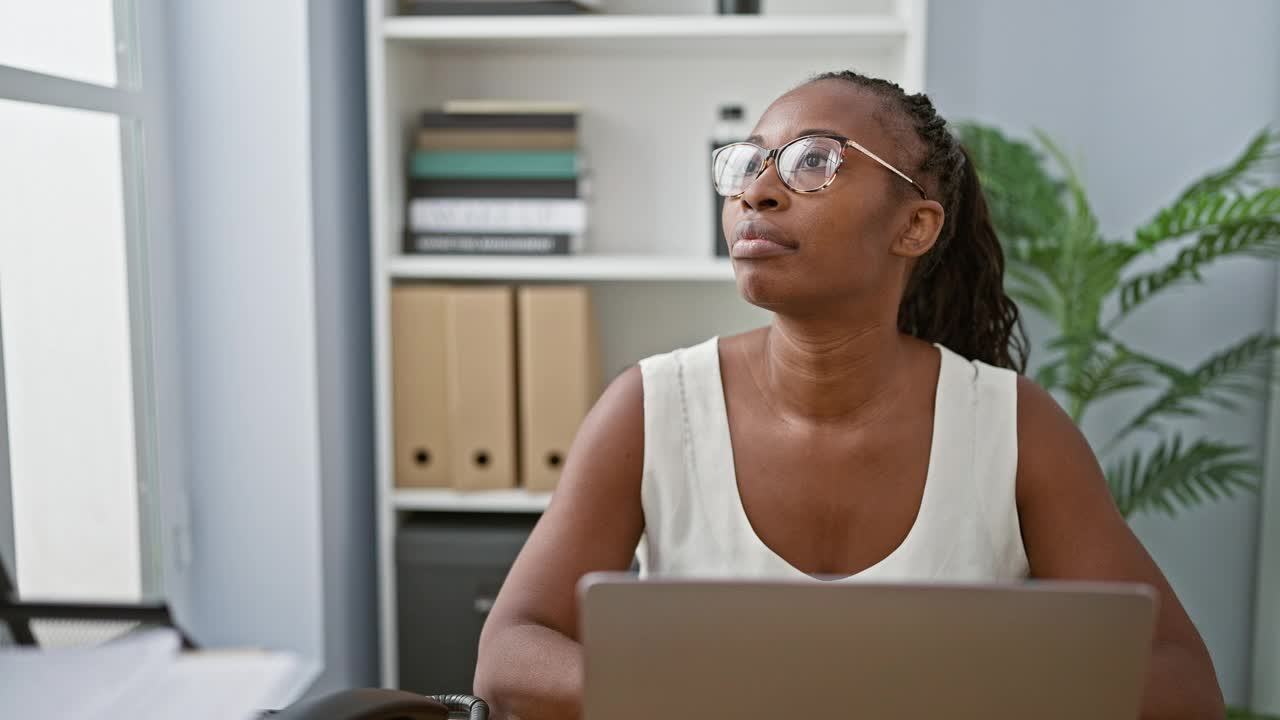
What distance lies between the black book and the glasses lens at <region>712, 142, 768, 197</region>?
1083 millimetres

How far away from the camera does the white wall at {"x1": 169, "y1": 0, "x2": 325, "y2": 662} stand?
1.94m

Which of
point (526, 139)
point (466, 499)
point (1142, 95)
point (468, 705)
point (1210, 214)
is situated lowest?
point (466, 499)

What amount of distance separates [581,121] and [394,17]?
1.50ft

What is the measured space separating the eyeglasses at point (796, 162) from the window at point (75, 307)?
3.27 ft

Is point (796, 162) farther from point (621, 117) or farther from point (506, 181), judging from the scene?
point (621, 117)

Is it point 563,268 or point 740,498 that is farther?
point 563,268

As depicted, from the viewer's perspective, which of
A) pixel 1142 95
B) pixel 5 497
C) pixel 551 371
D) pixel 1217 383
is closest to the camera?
pixel 5 497

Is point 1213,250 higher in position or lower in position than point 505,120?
lower

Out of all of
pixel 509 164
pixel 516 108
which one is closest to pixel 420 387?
pixel 509 164

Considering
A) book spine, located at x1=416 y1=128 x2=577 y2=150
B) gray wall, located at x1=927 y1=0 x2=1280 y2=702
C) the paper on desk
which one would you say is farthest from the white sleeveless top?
gray wall, located at x1=927 y1=0 x2=1280 y2=702

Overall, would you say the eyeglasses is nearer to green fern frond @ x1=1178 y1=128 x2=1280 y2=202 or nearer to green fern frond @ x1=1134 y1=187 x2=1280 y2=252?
green fern frond @ x1=1134 y1=187 x2=1280 y2=252

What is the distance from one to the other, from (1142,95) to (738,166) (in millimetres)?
1619

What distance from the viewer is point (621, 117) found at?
2408 millimetres

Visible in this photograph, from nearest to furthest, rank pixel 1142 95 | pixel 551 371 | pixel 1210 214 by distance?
pixel 1210 214
pixel 551 371
pixel 1142 95
